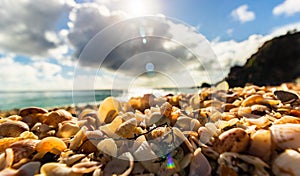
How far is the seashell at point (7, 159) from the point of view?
967 mm

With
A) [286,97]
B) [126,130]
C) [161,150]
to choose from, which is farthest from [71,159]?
[286,97]

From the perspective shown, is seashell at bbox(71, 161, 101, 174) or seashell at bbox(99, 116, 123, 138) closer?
seashell at bbox(71, 161, 101, 174)

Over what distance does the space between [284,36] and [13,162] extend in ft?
40.9

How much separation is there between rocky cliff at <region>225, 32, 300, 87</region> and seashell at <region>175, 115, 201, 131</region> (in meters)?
8.33

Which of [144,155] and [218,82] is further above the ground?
[218,82]

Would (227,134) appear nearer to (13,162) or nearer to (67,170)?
(67,170)

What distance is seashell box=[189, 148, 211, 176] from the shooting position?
3.01 ft

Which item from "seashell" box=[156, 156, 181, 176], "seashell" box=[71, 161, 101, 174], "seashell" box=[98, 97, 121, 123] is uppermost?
"seashell" box=[98, 97, 121, 123]

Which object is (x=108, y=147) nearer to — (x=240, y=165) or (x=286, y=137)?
(x=240, y=165)

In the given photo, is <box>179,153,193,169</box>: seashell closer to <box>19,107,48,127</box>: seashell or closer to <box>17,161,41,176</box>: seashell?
<box>17,161,41,176</box>: seashell

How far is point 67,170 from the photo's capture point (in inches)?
34.9

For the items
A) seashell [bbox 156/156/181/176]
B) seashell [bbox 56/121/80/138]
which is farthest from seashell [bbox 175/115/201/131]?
seashell [bbox 56/121/80/138]

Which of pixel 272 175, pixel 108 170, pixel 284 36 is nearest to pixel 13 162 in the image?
pixel 108 170

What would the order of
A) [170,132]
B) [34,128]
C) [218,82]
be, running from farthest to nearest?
[218,82]
[34,128]
[170,132]
